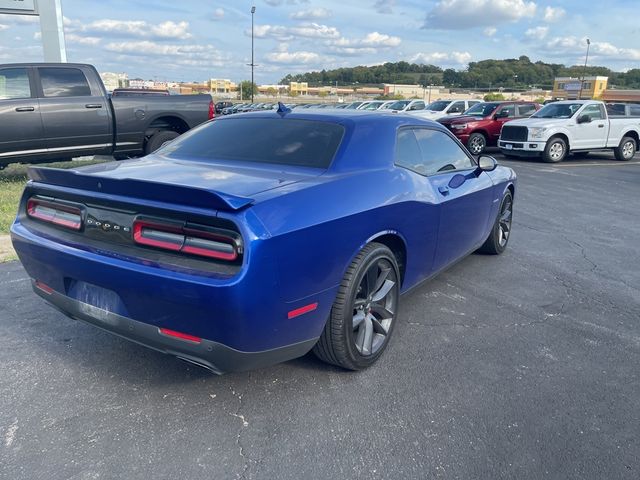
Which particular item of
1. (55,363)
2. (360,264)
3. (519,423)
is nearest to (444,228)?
(360,264)

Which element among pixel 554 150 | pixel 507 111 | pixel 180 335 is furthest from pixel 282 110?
pixel 507 111

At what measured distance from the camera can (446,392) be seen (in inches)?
119

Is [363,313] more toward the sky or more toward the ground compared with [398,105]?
more toward the ground

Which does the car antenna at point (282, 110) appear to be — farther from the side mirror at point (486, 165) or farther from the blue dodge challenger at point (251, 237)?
the side mirror at point (486, 165)

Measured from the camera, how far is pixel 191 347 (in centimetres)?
251

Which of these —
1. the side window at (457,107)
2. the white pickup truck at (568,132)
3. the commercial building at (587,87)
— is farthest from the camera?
the commercial building at (587,87)

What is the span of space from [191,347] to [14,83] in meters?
8.07

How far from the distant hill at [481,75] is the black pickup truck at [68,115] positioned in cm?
8807

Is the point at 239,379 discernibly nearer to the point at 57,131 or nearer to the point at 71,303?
the point at 71,303

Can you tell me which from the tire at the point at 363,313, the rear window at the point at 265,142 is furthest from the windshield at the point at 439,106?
the tire at the point at 363,313

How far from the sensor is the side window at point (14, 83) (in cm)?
844

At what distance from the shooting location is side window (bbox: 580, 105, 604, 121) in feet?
49.1

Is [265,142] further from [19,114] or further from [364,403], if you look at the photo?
[19,114]

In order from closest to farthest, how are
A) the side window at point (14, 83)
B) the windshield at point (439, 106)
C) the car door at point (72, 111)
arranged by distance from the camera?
the side window at point (14, 83)
the car door at point (72, 111)
the windshield at point (439, 106)
